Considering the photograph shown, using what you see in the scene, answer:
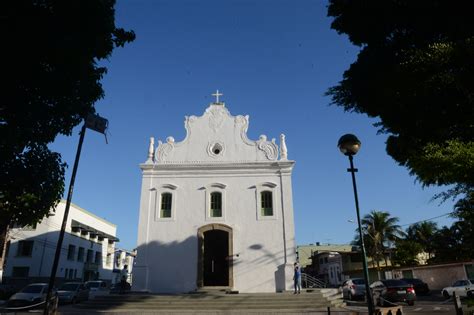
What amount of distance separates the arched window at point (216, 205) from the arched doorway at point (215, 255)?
2.26 feet

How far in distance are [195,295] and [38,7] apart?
1310 centimetres

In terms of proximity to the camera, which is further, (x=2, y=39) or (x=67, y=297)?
(x=67, y=297)

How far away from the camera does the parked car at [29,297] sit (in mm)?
16453

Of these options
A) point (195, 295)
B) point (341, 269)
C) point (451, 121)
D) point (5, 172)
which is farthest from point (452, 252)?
point (5, 172)

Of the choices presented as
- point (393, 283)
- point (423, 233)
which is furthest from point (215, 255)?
point (423, 233)

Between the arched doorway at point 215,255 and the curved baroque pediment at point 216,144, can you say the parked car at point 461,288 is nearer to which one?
the curved baroque pediment at point 216,144

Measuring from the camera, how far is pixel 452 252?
3597 centimetres

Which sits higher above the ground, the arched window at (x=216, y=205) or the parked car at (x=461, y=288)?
the arched window at (x=216, y=205)

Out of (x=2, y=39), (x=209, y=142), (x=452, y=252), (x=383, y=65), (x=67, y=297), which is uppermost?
(x=209, y=142)

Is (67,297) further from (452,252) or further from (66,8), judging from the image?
(452,252)

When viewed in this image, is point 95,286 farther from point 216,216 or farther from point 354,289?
point 354,289

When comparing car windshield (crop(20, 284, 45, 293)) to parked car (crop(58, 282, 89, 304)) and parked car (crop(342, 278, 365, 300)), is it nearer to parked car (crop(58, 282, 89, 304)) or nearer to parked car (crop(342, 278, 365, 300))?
parked car (crop(58, 282, 89, 304))

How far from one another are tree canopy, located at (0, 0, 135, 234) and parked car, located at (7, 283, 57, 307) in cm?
872

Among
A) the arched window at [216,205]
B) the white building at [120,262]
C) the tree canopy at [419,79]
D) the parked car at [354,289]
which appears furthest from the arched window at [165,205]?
the white building at [120,262]
